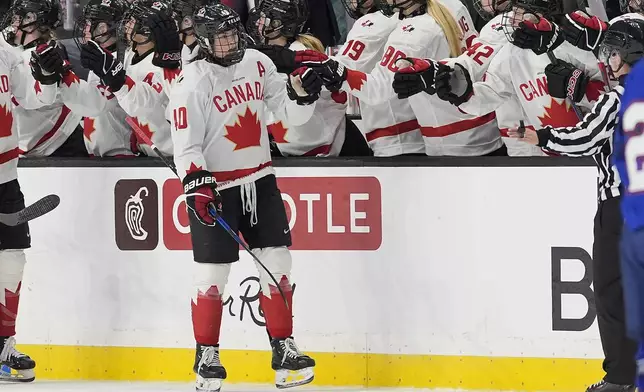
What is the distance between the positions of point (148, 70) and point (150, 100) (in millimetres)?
191

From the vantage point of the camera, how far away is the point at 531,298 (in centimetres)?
530

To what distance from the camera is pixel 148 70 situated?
238 inches

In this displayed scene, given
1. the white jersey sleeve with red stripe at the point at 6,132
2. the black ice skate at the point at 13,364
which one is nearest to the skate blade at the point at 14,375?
the black ice skate at the point at 13,364

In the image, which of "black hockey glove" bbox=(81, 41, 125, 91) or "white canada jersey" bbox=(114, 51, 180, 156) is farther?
"white canada jersey" bbox=(114, 51, 180, 156)

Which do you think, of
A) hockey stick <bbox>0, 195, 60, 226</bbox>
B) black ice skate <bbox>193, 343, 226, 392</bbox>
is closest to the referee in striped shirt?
black ice skate <bbox>193, 343, 226, 392</bbox>

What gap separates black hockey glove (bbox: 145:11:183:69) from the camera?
5852 mm

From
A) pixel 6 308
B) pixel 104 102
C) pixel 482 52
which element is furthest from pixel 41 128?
pixel 482 52

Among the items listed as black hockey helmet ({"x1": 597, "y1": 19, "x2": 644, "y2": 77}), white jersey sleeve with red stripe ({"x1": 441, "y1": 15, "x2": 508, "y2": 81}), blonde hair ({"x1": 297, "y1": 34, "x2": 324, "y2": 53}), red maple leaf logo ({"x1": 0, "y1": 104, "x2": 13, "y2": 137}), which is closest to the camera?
black hockey helmet ({"x1": 597, "y1": 19, "x2": 644, "y2": 77})

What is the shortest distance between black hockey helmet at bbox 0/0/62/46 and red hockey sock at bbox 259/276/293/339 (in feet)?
5.27

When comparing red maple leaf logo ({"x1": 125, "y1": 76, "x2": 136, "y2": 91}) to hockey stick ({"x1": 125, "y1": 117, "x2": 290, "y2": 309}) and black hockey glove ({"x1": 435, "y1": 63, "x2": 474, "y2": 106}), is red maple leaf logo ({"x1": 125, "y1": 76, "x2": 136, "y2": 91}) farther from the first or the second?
black hockey glove ({"x1": 435, "y1": 63, "x2": 474, "y2": 106})

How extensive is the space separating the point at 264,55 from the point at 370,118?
0.62 metres

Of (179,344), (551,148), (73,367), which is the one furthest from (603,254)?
(73,367)

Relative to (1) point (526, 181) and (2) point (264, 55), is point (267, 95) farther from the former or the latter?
(1) point (526, 181)

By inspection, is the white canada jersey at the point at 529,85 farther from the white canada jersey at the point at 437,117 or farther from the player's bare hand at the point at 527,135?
the player's bare hand at the point at 527,135
